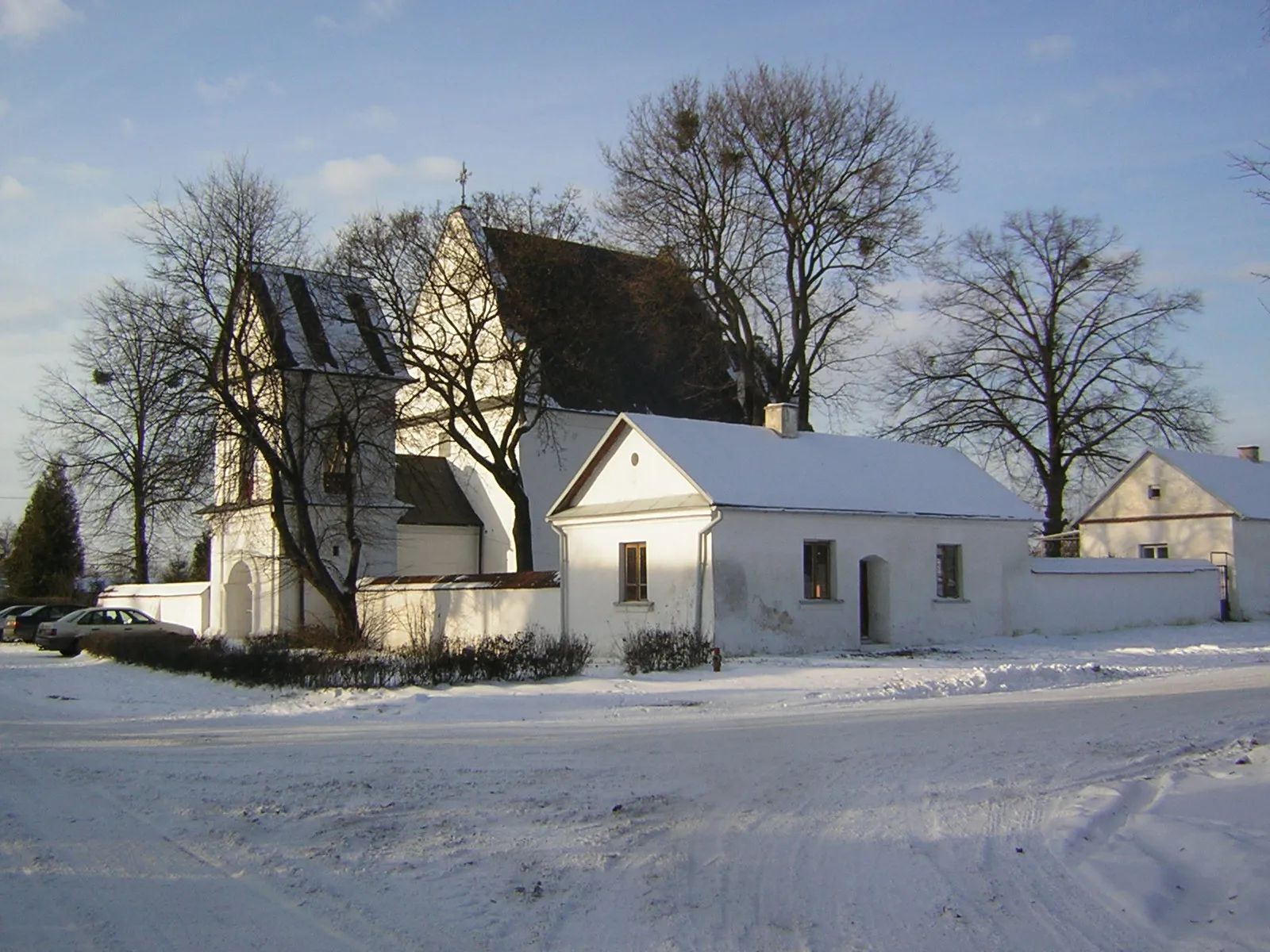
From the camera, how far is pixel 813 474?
90.6ft

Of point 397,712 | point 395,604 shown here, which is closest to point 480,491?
point 395,604

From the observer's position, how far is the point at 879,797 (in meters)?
9.59

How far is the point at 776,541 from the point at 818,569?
168 centimetres

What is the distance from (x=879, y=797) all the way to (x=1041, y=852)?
1.80 meters

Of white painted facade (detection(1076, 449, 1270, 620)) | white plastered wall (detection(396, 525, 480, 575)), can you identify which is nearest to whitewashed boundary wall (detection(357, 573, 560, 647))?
white plastered wall (detection(396, 525, 480, 575))

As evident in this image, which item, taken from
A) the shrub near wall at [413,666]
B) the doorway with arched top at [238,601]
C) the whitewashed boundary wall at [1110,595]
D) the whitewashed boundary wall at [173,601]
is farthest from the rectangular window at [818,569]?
the whitewashed boundary wall at [173,601]

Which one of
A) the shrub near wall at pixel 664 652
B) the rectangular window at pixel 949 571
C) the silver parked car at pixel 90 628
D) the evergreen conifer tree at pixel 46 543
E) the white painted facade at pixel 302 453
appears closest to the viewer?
the shrub near wall at pixel 664 652

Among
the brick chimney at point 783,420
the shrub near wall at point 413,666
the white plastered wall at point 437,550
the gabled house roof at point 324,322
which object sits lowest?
the shrub near wall at point 413,666

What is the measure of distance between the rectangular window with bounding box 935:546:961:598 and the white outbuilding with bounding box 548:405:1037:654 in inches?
1.3

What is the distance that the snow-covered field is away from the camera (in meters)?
6.44

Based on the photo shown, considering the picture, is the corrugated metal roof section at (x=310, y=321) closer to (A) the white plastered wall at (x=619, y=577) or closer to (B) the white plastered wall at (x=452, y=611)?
(B) the white plastered wall at (x=452, y=611)

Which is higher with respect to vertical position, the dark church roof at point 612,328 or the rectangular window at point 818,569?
the dark church roof at point 612,328

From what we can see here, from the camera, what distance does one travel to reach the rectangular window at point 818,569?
26125 millimetres

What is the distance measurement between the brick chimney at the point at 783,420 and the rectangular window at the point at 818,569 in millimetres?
3917
